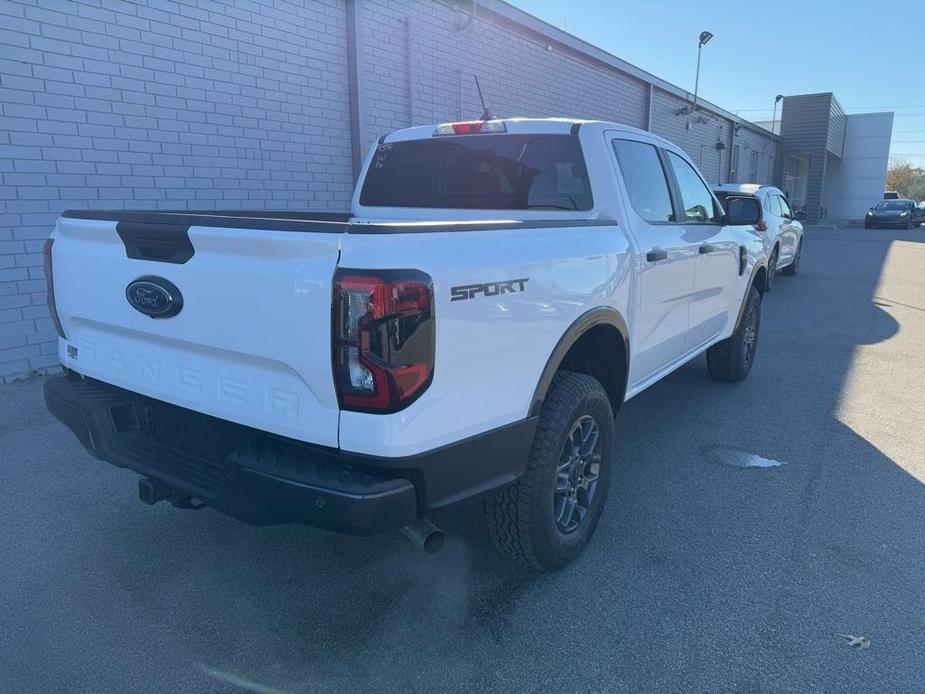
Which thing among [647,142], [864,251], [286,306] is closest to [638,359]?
[647,142]

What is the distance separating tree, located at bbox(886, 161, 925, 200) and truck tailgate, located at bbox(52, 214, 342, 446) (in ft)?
316

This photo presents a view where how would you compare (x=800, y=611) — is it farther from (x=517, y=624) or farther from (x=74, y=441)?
(x=74, y=441)

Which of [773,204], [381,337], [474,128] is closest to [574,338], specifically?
[381,337]

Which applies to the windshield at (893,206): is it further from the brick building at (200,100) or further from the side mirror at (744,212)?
the side mirror at (744,212)

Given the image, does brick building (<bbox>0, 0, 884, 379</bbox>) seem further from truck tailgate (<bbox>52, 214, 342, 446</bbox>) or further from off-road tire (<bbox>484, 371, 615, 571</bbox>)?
off-road tire (<bbox>484, 371, 615, 571</bbox>)

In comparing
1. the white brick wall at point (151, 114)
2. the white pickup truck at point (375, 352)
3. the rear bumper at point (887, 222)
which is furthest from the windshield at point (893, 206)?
the white pickup truck at point (375, 352)

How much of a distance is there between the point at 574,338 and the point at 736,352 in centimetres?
368

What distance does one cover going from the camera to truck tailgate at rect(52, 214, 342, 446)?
210 centimetres

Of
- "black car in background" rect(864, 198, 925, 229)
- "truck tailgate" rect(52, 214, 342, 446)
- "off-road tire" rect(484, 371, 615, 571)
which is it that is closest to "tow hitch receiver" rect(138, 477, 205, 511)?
"truck tailgate" rect(52, 214, 342, 446)

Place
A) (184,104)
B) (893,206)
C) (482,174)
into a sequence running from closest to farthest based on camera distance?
(482,174)
(184,104)
(893,206)

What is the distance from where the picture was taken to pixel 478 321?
2264 millimetres

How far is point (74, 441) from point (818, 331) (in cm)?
831

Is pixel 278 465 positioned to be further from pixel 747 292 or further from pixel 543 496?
pixel 747 292

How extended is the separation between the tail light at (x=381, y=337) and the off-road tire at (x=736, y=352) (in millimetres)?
4429
